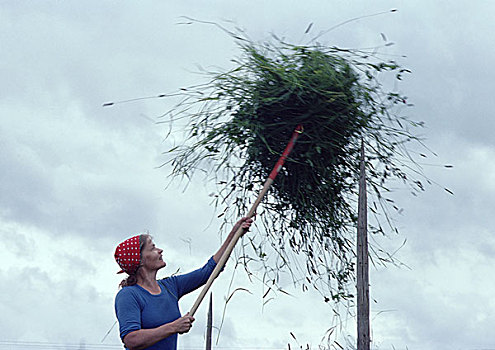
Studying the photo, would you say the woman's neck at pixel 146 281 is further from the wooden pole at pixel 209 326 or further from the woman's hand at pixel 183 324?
the wooden pole at pixel 209 326

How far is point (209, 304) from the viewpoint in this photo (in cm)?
461

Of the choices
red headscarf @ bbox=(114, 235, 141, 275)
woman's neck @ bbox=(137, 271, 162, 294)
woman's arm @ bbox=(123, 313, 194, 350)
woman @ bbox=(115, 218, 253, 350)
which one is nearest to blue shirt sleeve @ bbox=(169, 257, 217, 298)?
woman @ bbox=(115, 218, 253, 350)

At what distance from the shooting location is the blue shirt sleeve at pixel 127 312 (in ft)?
9.57

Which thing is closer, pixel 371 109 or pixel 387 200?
pixel 371 109

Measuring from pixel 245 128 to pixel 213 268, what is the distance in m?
0.81

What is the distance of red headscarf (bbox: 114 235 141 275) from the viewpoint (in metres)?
3.11

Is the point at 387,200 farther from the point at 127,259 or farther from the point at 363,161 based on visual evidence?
the point at 127,259

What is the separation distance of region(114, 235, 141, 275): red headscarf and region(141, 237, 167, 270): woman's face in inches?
1.3

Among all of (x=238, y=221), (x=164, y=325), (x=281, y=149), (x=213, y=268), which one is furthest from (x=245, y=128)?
(x=164, y=325)

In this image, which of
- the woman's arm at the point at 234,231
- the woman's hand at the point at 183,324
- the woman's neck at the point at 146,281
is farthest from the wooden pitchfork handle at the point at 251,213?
the woman's neck at the point at 146,281

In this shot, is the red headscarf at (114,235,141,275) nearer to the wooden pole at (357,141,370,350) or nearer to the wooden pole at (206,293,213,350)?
the wooden pole at (357,141,370,350)

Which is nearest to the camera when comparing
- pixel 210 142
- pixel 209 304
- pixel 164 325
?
pixel 164 325

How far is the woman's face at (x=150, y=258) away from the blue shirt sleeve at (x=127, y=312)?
180 millimetres

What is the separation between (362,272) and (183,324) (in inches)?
47.2
